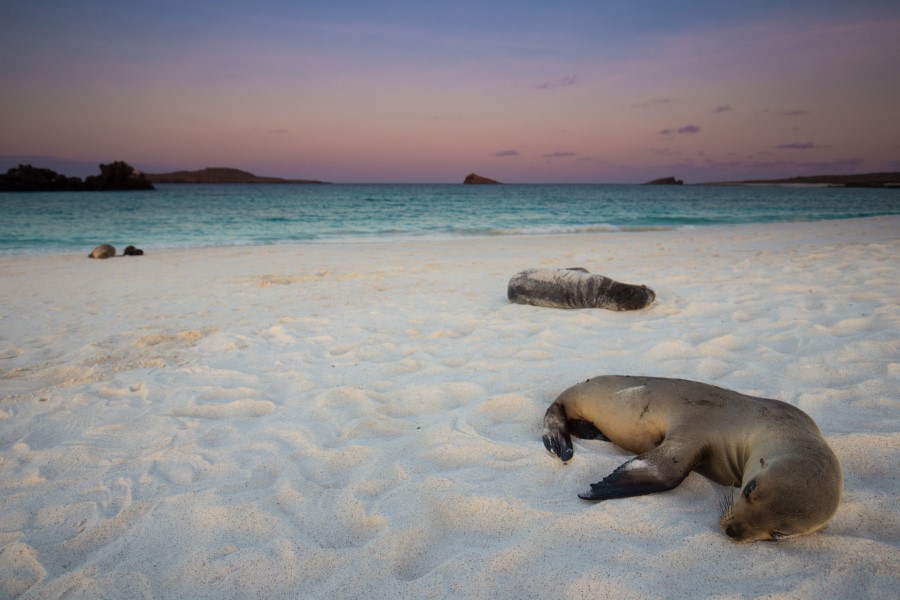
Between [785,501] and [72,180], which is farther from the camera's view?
[72,180]

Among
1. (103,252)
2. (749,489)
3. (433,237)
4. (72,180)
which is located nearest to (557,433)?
(749,489)

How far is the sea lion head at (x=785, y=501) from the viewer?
1.90 metres

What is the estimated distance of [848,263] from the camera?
7945 millimetres

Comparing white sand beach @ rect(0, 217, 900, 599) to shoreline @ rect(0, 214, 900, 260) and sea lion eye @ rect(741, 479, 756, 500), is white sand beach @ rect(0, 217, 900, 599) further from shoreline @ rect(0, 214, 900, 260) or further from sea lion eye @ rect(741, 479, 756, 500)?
shoreline @ rect(0, 214, 900, 260)

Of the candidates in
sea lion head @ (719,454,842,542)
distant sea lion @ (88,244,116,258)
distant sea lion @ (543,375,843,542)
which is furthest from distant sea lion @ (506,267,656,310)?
distant sea lion @ (88,244,116,258)

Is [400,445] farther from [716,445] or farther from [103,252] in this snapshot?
[103,252]

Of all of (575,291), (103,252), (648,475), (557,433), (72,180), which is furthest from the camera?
(72,180)

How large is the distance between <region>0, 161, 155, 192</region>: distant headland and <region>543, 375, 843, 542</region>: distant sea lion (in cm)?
8288

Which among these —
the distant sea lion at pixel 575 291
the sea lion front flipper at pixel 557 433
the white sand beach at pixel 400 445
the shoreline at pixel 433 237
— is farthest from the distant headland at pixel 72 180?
the sea lion front flipper at pixel 557 433

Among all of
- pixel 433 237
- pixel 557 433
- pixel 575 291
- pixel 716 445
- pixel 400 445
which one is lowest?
pixel 400 445

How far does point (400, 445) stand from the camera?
297 centimetres

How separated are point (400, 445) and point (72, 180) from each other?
8527 centimetres

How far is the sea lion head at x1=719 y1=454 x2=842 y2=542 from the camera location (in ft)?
6.23

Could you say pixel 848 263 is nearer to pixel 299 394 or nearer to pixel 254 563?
pixel 299 394
